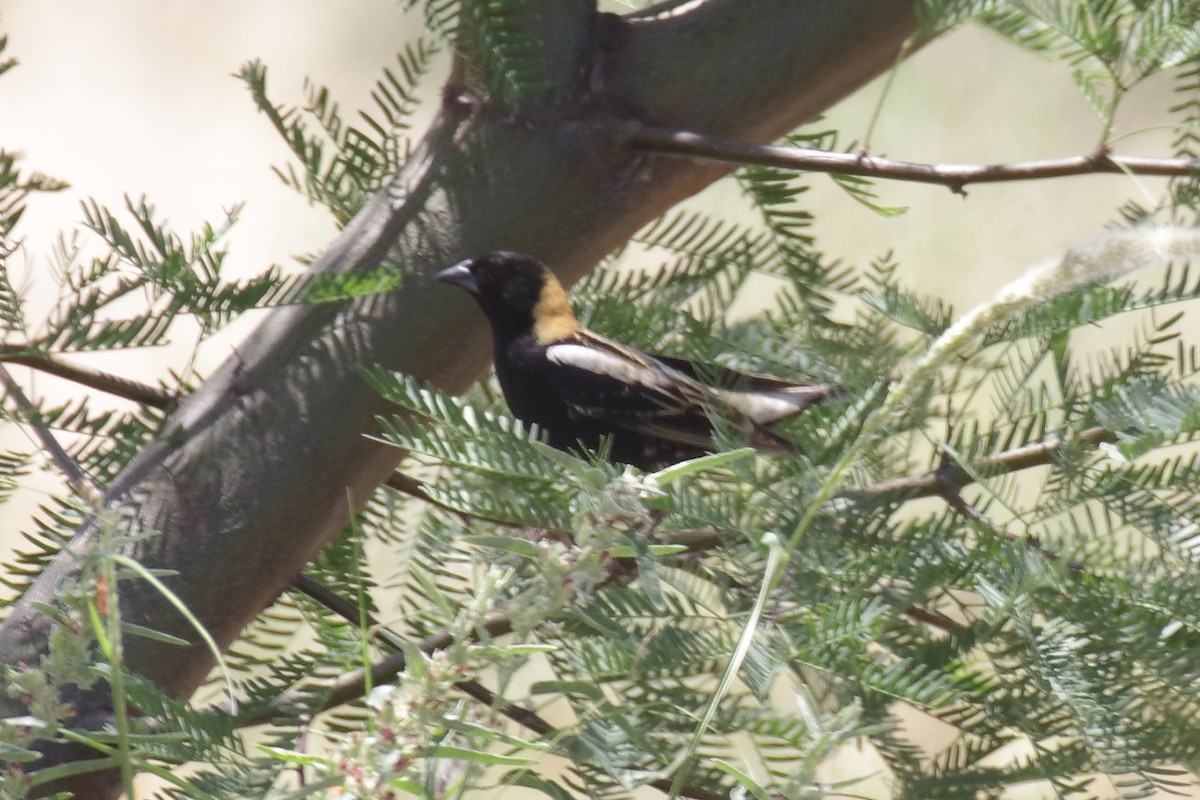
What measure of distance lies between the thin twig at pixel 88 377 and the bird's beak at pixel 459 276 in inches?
8.8

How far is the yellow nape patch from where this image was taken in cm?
102

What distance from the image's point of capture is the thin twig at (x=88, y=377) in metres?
0.78

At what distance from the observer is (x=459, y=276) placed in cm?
83

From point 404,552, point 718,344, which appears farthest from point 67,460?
point 718,344

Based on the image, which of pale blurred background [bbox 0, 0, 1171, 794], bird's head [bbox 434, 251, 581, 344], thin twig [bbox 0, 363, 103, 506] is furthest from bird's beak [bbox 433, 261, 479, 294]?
pale blurred background [bbox 0, 0, 1171, 794]

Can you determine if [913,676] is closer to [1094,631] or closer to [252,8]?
[1094,631]

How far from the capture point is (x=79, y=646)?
38 centimetres

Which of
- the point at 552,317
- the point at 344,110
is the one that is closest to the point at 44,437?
the point at 552,317

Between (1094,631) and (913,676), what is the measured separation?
90 millimetres

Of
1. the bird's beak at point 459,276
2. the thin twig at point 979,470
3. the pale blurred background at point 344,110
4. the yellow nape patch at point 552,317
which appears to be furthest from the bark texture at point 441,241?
the pale blurred background at point 344,110

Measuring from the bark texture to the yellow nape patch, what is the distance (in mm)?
131

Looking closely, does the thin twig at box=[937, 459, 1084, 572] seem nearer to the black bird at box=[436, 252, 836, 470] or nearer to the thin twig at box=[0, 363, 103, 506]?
the black bird at box=[436, 252, 836, 470]

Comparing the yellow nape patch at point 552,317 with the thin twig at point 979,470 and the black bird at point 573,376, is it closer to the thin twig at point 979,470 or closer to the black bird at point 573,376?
the black bird at point 573,376

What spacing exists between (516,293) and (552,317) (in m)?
0.13
